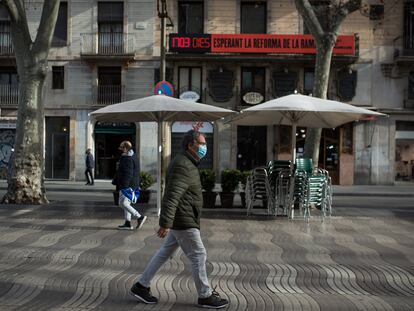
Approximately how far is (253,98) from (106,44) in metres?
8.64

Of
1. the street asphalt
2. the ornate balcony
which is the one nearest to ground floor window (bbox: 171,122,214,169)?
the ornate balcony

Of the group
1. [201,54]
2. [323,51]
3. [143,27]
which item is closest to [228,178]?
[323,51]

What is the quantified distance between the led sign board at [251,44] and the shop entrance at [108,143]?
5227mm

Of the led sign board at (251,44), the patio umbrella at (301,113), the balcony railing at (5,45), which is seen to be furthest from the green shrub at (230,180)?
the balcony railing at (5,45)

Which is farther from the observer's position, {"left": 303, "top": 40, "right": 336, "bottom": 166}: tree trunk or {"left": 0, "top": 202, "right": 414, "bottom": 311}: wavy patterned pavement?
{"left": 303, "top": 40, "right": 336, "bottom": 166}: tree trunk

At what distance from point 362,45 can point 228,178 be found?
18.6 metres

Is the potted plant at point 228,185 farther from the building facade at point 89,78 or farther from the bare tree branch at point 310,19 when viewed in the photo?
the building facade at point 89,78

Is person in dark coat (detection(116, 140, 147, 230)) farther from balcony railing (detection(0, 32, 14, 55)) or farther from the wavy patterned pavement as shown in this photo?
balcony railing (detection(0, 32, 14, 55))

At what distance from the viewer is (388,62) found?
28891 mm

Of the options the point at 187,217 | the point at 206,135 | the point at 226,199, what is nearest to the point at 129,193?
the point at 226,199

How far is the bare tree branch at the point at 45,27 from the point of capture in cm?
1413

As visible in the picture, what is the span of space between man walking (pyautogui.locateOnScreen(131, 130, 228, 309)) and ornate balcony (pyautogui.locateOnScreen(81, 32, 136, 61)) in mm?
24428

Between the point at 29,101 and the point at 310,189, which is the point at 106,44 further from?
the point at 310,189

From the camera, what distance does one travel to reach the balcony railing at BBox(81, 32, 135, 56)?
2920 centimetres
